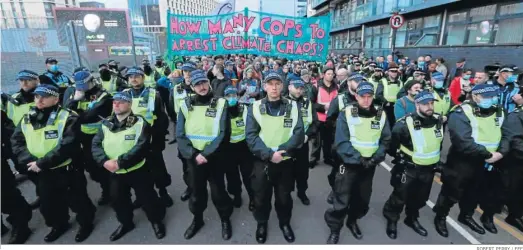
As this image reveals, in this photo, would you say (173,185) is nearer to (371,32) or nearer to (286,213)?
(286,213)

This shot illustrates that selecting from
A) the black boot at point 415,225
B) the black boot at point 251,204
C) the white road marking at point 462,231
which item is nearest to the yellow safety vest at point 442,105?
the white road marking at point 462,231

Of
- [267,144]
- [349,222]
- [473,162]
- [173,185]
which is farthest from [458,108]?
[173,185]

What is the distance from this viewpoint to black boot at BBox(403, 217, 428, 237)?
3.77m

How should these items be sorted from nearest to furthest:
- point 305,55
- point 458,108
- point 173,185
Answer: point 458,108 < point 173,185 < point 305,55

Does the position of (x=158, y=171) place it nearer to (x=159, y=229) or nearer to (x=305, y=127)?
(x=159, y=229)

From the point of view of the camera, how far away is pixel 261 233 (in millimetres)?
3693

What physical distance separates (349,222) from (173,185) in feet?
10.5

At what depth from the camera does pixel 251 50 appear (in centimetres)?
666

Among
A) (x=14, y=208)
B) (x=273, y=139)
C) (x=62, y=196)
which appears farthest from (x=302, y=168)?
(x=14, y=208)

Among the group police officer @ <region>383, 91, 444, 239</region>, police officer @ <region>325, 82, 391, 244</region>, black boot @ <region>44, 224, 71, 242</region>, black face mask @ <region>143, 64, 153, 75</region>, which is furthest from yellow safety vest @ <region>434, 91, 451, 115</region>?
black face mask @ <region>143, 64, 153, 75</region>

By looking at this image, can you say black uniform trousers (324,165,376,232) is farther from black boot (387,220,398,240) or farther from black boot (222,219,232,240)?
black boot (222,219,232,240)

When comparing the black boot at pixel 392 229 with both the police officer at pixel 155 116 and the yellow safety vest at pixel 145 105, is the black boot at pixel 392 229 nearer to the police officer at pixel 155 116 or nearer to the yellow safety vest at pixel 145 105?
the police officer at pixel 155 116

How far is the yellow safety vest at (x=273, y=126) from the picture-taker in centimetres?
333

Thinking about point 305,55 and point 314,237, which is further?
point 305,55
